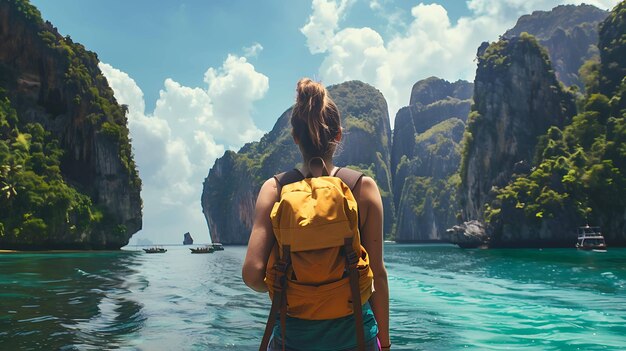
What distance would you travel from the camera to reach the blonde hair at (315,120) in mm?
2676

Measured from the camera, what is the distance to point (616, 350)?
8016mm

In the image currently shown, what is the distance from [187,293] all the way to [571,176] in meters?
68.0

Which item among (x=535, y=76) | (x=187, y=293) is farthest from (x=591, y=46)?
(x=187, y=293)

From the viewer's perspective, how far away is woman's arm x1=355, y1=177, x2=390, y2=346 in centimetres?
249

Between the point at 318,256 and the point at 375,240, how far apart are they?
45 cm

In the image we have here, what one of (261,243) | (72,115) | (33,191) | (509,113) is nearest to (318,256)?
(261,243)

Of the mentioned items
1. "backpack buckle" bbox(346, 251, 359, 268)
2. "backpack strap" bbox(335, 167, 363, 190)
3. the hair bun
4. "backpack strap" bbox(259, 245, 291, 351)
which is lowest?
"backpack strap" bbox(259, 245, 291, 351)

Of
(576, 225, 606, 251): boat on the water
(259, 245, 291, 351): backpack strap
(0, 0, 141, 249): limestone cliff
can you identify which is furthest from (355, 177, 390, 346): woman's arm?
(0, 0, 141, 249): limestone cliff

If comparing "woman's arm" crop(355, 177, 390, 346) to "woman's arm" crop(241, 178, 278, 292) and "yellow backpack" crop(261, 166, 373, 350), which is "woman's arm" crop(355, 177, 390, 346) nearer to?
"yellow backpack" crop(261, 166, 373, 350)

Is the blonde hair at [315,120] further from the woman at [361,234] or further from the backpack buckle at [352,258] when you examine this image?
the backpack buckle at [352,258]

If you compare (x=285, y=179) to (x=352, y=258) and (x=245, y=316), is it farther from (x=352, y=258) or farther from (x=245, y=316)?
(x=245, y=316)

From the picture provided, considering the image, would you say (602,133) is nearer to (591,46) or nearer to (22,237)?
(22,237)

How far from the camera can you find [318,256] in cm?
227

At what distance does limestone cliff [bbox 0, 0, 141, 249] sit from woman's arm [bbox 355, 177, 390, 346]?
6312 centimetres
